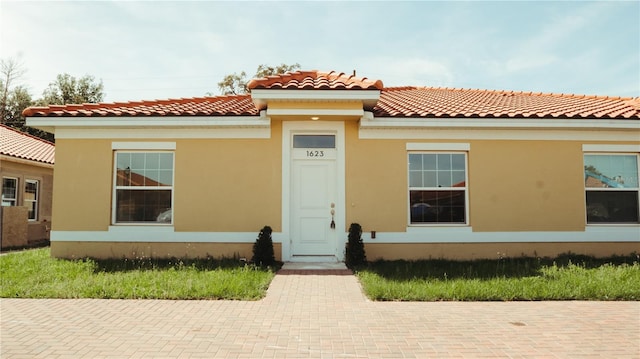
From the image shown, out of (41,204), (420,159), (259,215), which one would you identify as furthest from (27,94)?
(420,159)

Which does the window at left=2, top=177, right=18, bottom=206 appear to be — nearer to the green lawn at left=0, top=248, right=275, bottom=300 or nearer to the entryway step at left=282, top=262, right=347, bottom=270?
the green lawn at left=0, top=248, right=275, bottom=300

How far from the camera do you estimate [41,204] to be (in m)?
15.3

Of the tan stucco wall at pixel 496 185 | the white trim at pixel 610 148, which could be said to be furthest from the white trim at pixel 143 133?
the white trim at pixel 610 148

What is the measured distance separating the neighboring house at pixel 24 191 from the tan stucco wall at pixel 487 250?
11.2 meters

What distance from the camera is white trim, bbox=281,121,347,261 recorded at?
374 inches

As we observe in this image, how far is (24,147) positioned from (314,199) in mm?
12207

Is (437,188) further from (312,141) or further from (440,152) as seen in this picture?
(312,141)

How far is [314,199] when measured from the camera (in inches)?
382

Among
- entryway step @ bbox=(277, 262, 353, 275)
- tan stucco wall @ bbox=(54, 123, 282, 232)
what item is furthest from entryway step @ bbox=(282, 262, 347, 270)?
tan stucco wall @ bbox=(54, 123, 282, 232)

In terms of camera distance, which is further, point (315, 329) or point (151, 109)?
point (151, 109)

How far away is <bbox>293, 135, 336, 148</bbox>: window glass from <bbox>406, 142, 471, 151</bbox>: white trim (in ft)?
5.91

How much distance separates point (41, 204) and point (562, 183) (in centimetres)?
1671

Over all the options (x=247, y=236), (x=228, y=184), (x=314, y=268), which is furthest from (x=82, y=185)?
(x=314, y=268)

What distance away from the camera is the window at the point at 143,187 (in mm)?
9797
